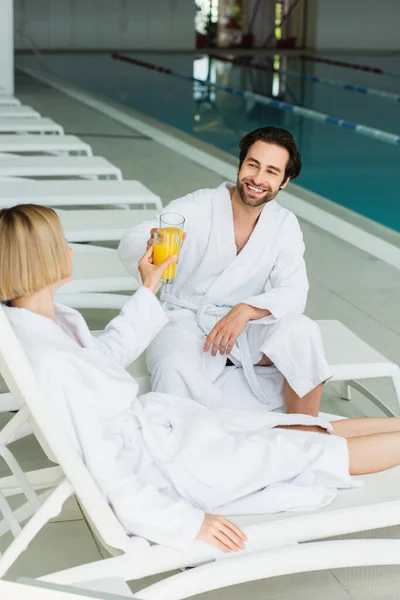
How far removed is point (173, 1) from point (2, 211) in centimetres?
2059

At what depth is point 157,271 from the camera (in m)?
2.37

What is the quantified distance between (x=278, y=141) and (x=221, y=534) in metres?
1.29

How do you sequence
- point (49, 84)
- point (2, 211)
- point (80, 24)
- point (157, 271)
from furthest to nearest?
point (80, 24) → point (49, 84) → point (157, 271) → point (2, 211)

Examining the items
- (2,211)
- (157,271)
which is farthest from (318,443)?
(2,211)

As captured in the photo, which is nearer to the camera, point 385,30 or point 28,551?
point 28,551

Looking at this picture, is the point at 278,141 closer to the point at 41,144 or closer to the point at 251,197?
the point at 251,197

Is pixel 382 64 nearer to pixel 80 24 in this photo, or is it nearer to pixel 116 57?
pixel 116 57

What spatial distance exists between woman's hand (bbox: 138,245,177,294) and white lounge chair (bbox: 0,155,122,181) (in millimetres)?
3173

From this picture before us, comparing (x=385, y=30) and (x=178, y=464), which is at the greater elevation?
(x=385, y=30)

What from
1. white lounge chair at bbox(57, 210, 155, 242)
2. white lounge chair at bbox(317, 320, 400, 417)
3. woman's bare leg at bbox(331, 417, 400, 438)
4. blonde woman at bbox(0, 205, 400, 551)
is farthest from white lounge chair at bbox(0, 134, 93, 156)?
woman's bare leg at bbox(331, 417, 400, 438)

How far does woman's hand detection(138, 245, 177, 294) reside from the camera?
93.1 inches

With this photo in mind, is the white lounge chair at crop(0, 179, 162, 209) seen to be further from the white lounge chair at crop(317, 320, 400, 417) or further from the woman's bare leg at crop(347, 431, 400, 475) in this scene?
the woman's bare leg at crop(347, 431, 400, 475)

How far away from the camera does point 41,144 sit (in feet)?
21.1

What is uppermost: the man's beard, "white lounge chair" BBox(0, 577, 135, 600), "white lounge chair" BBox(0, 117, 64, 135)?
the man's beard
